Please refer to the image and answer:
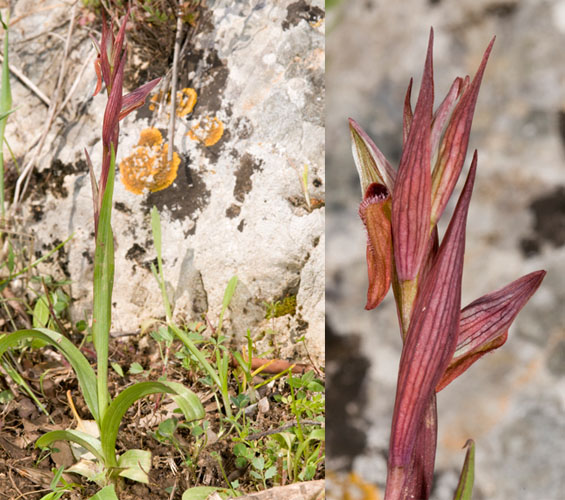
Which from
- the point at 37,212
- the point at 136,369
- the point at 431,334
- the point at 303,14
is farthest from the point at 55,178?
the point at 431,334

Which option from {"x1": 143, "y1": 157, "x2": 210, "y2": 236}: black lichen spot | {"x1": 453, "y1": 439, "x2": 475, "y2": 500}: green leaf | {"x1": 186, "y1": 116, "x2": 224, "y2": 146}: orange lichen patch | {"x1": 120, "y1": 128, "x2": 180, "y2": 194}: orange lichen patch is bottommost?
{"x1": 453, "y1": 439, "x2": 475, "y2": 500}: green leaf

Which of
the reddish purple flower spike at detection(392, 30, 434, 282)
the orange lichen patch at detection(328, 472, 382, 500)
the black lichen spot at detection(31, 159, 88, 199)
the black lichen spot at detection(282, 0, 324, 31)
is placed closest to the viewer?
the reddish purple flower spike at detection(392, 30, 434, 282)

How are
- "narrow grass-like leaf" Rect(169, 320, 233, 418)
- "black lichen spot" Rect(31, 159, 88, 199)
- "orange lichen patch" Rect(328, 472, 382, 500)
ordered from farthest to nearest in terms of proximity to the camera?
1. "black lichen spot" Rect(31, 159, 88, 199)
2. "narrow grass-like leaf" Rect(169, 320, 233, 418)
3. "orange lichen patch" Rect(328, 472, 382, 500)

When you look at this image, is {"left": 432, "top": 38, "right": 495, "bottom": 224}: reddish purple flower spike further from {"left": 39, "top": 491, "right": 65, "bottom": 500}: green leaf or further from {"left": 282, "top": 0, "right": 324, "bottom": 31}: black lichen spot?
{"left": 282, "top": 0, "right": 324, "bottom": 31}: black lichen spot

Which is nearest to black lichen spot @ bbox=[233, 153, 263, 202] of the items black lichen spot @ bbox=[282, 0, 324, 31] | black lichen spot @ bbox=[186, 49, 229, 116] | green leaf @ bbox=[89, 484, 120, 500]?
black lichen spot @ bbox=[186, 49, 229, 116]

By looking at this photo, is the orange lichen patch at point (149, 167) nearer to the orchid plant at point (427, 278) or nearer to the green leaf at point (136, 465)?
the green leaf at point (136, 465)

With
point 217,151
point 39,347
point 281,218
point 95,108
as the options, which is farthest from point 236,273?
point 95,108

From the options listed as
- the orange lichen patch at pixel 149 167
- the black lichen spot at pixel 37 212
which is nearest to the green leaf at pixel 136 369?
the orange lichen patch at pixel 149 167
